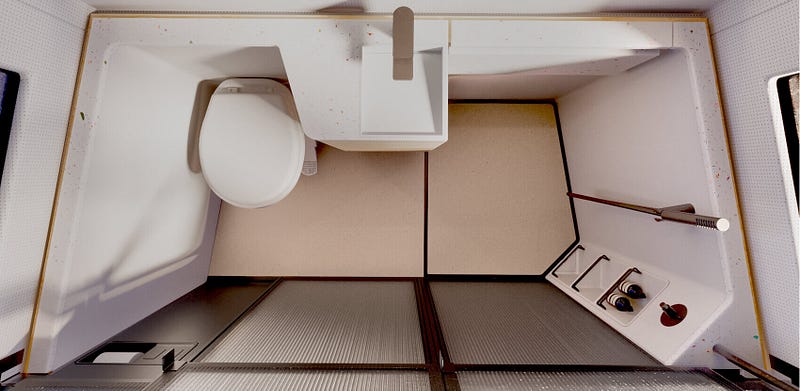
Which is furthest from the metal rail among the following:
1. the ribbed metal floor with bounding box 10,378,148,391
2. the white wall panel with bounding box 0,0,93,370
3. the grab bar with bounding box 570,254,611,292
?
the white wall panel with bounding box 0,0,93,370

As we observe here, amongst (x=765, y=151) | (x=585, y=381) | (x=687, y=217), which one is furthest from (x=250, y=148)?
(x=765, y=151)

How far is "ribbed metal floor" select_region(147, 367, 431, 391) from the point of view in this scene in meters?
Answer: 1.07

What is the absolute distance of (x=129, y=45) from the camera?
1.26 meters

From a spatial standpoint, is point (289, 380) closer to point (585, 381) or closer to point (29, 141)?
point (585, 381)

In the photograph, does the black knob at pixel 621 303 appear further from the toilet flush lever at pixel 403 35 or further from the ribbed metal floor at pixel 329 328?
the toilet flush lever at pixel 403 35

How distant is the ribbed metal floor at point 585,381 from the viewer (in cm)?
108

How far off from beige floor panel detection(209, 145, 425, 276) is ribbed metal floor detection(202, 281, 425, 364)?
0.16 meters

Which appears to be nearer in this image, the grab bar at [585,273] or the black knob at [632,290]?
the black knob at [632,290]

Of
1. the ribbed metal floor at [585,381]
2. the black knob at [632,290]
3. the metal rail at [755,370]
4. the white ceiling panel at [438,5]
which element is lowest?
the ribbed metal floor at [585,381]

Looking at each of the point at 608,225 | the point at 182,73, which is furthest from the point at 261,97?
the point at 608,225

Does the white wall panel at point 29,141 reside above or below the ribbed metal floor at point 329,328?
above

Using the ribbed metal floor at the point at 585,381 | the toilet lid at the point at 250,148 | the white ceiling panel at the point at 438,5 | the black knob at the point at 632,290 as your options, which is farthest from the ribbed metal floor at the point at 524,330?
the white ceiling panel at the point at 438,5

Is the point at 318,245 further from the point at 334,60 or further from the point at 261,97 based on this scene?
the point at 334,60

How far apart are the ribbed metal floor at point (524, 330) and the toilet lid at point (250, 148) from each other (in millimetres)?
1003
